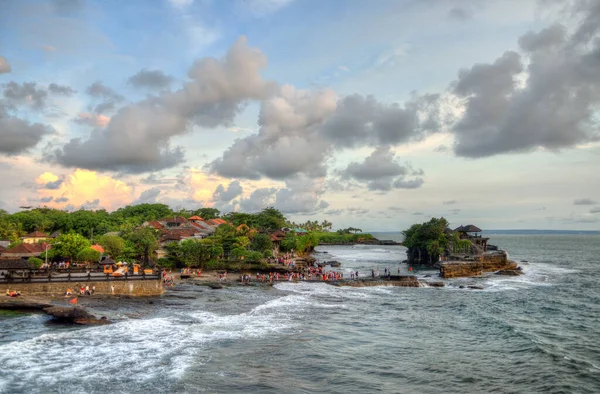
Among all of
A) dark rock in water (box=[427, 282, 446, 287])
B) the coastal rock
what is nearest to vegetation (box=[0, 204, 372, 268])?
the coastal rock

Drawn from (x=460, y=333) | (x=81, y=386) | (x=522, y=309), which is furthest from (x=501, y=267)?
(x=81, y=386)

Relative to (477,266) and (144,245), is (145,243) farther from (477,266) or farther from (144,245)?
(477,266)

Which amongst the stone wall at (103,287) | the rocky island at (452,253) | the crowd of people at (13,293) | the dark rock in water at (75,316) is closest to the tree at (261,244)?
the rocky island at (452,253)

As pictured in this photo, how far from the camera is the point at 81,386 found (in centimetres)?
1680

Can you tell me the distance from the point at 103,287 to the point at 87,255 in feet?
55.0

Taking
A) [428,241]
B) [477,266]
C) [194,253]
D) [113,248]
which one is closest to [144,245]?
[113,248]

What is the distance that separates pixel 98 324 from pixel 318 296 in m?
21.6

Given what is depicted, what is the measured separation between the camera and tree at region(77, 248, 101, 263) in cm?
5131

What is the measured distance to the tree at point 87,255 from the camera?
5131 centimetres

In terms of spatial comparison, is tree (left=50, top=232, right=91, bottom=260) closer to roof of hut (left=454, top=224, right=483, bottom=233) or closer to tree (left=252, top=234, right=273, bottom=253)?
tree (left=252, top=234, right=273, bottom=253)

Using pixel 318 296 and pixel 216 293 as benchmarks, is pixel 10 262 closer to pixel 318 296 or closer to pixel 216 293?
pixel 216 293

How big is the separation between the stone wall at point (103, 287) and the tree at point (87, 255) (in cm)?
1619

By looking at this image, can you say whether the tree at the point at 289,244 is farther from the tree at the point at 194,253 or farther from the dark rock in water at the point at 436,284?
the dark rock in water at the point at 436,284

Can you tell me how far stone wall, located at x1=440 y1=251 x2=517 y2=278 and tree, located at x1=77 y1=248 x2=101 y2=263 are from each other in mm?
48337
